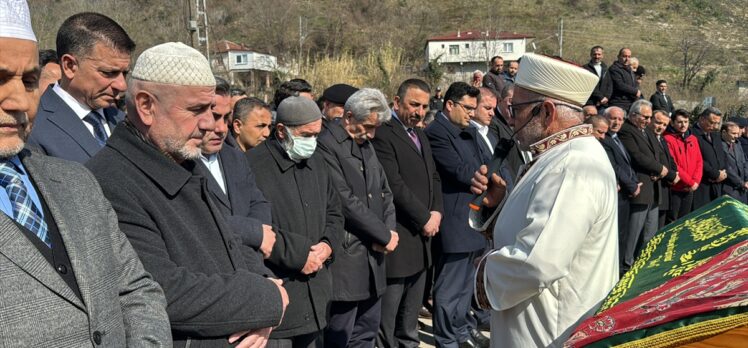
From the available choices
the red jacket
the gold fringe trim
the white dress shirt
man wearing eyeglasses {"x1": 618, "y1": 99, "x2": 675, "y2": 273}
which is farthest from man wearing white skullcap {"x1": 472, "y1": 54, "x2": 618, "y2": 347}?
the red jacket

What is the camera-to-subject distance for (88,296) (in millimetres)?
1661

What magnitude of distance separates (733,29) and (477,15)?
26.3 m

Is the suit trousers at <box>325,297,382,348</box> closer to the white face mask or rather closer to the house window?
the white face mask

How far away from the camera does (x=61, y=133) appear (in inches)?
118

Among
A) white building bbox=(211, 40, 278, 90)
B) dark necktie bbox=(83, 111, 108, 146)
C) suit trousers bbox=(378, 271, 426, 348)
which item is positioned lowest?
white building bbox=(211, 40, 278, 90)

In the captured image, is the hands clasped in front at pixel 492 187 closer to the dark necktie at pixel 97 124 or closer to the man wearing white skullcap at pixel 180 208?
the man wearing white skullcap at pixel 180 208

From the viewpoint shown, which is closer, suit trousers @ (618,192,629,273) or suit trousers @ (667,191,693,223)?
suit trousers @ (618,192,629,273)

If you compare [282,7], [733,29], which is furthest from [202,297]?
[733,29]

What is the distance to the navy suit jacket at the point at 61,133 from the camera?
2.94 metres

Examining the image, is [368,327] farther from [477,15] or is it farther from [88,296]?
[477,15]

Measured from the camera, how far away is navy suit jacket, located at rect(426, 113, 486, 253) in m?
5.63

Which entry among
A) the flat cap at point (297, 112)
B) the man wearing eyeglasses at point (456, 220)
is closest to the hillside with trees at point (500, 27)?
the man wearing eyeglasses at point (456, 220)

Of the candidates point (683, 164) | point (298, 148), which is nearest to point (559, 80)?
point (298, 148)

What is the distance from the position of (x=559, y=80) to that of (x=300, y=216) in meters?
1.65
